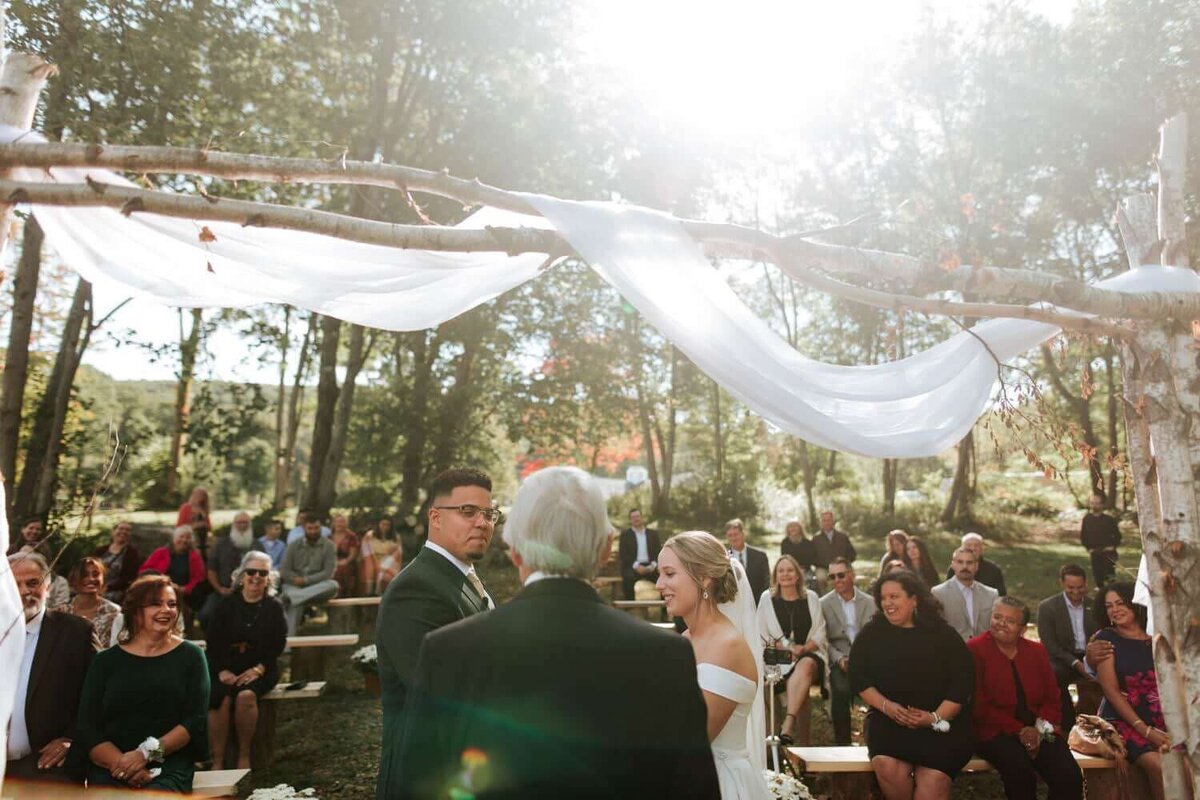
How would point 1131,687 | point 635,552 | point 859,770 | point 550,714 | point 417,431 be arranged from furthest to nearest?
point 417,431 → point 635,552 → point 1131,687 → point 859,770 → point 550,714

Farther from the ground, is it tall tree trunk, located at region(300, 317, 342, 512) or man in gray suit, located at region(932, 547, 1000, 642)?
tall tree trunk, located at region(300, 317, 342, 512)

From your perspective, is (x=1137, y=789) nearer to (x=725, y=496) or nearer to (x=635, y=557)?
(x=635, y=557)

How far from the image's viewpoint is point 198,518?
432 inches

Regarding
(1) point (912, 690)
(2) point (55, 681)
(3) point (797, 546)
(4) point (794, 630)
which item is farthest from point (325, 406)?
(1) point (912, 690)

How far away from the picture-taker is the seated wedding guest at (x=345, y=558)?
12828mm

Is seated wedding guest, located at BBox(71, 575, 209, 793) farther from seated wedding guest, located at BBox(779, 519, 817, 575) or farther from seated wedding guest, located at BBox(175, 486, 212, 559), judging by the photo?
seated wedding guest, located at BBox(779, 519, 817, 575)

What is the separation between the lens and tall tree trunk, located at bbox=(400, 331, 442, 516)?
17.4 metres

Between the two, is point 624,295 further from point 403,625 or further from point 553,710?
point 553,710

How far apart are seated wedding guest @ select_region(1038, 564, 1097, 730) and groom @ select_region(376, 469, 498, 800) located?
562 cm

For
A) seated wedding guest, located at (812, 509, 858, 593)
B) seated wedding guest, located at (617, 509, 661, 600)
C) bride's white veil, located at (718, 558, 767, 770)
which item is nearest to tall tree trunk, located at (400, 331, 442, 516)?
seated wedding guest, located at (617, 509, 661, 600)

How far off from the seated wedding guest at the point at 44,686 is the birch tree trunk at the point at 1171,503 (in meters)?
5.56

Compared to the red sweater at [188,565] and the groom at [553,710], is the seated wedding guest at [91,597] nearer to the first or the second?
the red sweater at [188,565]

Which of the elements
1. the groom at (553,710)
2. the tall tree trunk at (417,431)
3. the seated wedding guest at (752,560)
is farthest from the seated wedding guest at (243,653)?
the tall tree trunk at (417,431)

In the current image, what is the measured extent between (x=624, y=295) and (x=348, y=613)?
9110 millimetres
